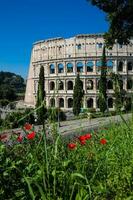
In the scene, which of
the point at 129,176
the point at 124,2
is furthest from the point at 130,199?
the point at 124,2

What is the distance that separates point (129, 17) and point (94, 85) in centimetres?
6006

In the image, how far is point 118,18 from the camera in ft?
66.4

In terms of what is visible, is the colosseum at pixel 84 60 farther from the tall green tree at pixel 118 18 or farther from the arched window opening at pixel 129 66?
the tall green tree at pixel 118 18

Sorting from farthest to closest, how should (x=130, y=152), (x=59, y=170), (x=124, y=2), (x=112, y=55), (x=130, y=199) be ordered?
1. (x=112, y=55)
2. (x=124, y=2)
3. (x=130, y=152)
4. (x=59, y=170)
5. (x=130, y=199)

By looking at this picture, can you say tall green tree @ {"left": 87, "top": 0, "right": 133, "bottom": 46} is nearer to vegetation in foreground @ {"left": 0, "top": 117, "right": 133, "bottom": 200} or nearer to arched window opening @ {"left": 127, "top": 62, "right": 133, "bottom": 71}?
vegetation in foreground @ {"left": 0, "top": 117, "right": 133, "bottom": 200}

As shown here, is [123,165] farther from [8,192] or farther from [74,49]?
[74,49]

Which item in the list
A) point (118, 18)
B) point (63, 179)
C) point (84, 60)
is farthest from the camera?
point (84, 60)

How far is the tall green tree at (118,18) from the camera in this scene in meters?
19.9

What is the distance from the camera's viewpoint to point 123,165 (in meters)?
4.11

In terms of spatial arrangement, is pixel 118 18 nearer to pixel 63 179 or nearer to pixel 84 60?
pixel 63 179

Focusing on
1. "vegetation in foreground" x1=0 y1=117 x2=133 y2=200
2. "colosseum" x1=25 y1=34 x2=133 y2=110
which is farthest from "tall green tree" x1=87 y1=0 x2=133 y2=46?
"colosseum" x1=25 y1=34 x2=133 y2=110

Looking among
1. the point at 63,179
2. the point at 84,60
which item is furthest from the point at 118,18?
the point at 84,60

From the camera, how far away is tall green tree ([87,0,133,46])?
19.9m

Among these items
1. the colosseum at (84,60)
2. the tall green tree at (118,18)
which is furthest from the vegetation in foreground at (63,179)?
the colosseum at (84,60)
